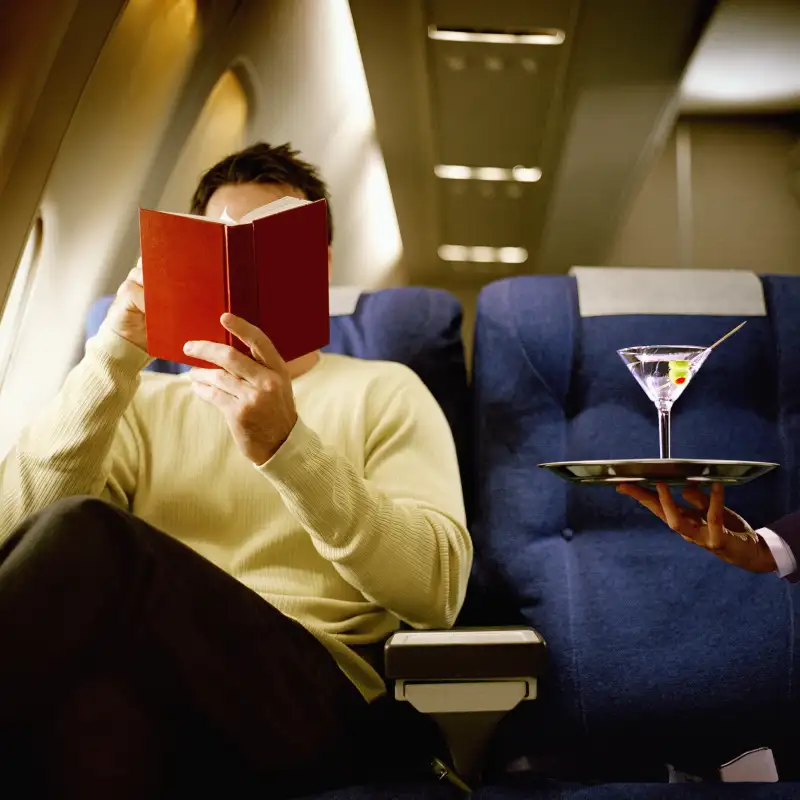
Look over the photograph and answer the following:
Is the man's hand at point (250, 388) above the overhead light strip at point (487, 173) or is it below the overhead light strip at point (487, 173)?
below

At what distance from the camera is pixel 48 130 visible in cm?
185

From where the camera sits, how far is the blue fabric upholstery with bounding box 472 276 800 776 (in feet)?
4.85

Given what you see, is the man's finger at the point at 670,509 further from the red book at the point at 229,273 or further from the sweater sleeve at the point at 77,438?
the sweater sleeve at the point at 77,438

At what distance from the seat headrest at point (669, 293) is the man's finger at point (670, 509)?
57cm

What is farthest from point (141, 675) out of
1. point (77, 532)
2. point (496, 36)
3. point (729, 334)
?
point (496, 36)

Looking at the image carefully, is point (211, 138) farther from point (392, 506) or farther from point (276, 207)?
point (392, 506)

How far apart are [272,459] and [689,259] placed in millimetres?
6235

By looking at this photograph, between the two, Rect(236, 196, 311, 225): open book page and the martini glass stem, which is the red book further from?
the martini glass stem

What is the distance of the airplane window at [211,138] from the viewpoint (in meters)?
2.45

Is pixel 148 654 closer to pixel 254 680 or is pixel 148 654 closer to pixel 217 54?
pixel 254 680

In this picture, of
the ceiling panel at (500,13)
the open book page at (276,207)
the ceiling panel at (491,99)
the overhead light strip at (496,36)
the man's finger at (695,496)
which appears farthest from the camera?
the ceiling panel at (491,99)

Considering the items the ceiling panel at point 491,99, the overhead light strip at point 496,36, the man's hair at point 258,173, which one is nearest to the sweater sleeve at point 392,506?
the man's hair at point 258,173

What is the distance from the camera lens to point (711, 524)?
50.6 inches

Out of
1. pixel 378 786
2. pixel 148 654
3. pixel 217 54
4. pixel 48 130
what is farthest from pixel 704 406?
pixel 217 54
